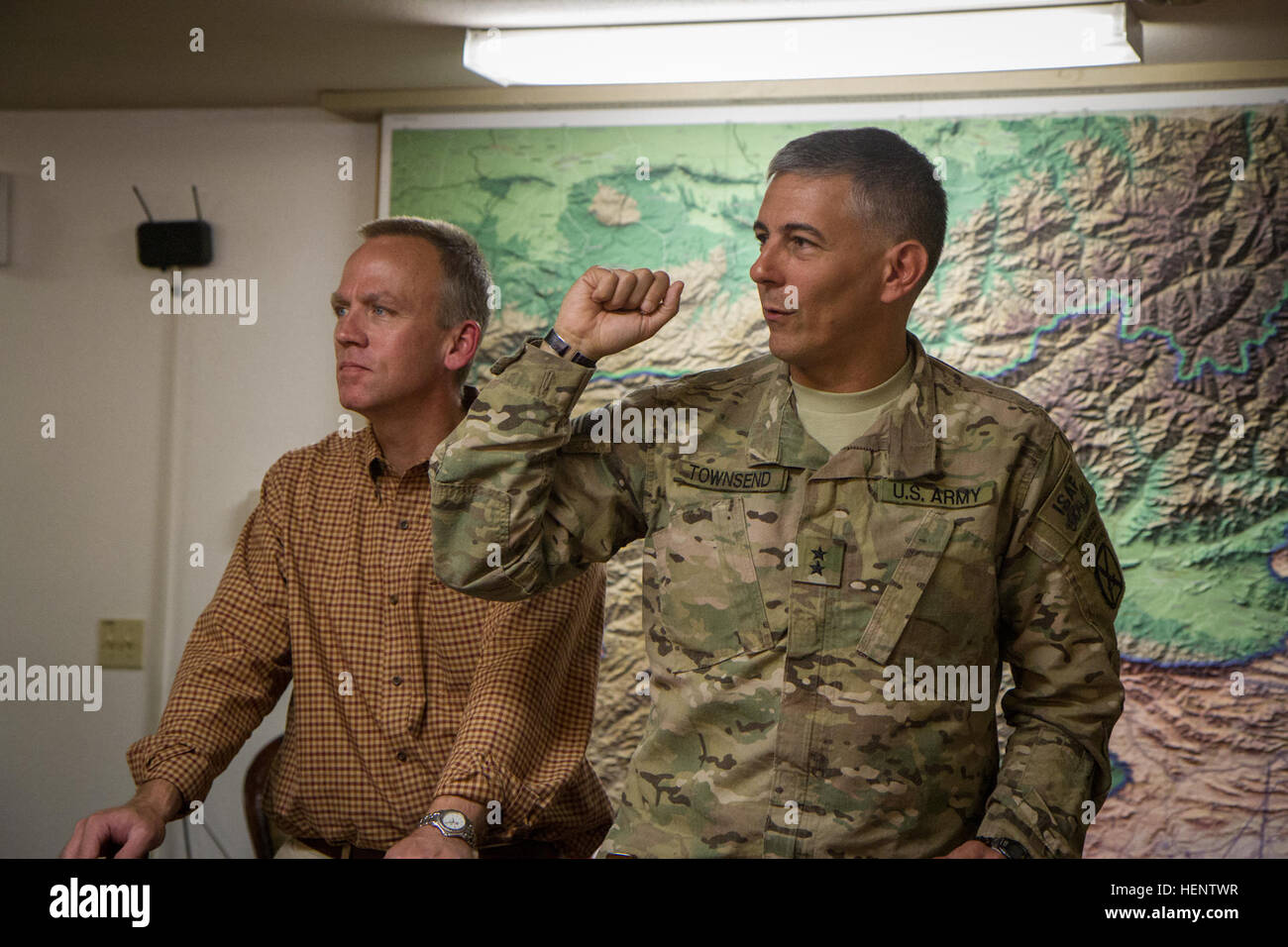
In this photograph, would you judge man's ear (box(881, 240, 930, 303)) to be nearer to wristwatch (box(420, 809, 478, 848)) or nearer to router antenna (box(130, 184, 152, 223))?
wristwatch (box(420, 809, 478, 848))

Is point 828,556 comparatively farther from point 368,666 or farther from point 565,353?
point 368,666

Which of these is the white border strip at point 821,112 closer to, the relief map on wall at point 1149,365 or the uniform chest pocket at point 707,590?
the relief map on wall at point 1149,365

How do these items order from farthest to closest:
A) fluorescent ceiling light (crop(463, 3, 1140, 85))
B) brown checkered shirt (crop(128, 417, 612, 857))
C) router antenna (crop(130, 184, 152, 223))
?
router antenna (crop(130, 184, 152, 223)), fluorescent ceiling light (crop(463, 3, 1140, 85)), brown checkered shirt (crop(128, 417, 612, 857))

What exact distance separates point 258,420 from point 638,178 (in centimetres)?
110

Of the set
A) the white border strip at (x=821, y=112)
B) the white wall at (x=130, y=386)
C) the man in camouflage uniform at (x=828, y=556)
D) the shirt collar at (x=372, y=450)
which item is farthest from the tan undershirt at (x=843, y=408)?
Result: the white wall at (x=130, y=386)

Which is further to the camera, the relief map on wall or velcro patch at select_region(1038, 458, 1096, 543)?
the relief map on wall

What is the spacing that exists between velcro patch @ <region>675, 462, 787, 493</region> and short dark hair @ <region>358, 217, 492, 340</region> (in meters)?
0.53

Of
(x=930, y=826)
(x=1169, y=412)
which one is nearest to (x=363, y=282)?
(x=930, y=826)

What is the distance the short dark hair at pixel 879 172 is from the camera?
1.50m

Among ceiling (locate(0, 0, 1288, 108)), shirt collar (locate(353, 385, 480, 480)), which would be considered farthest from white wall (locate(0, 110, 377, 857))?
shirt collar (locate(353, 385, 480, 480))

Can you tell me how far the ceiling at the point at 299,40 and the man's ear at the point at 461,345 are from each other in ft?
2.83

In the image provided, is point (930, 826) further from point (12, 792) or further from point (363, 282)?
point (12, 792)

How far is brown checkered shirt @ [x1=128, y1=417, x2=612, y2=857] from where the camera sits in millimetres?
1679

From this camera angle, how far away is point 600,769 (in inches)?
112
